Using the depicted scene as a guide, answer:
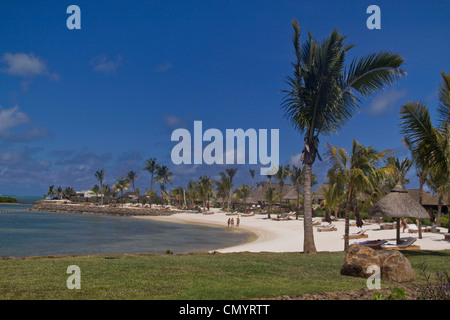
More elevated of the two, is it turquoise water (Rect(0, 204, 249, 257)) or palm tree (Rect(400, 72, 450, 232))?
palm tree (Rect(400, 72, 450, 232))

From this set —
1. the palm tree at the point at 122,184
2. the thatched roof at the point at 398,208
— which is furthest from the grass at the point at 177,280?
the palm tree at the point at 122,184

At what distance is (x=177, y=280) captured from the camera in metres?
7.84

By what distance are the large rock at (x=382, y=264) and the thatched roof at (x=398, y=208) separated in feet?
21.5

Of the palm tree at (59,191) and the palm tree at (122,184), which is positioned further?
the palm tree at (59,191)

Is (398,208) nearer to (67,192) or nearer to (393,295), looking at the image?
(393,295)

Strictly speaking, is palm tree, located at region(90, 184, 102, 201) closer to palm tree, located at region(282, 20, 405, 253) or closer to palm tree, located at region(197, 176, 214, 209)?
palm tree, located at region(197, 176, 214, 209)

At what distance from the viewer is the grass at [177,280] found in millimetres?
6400

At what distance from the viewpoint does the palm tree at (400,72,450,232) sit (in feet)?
45.9

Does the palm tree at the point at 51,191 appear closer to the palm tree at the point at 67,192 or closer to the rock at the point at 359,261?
the palm tree at the point at 67,192

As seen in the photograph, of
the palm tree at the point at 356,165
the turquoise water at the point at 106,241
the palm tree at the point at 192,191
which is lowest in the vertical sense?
the turquoise water at the point at 106,241

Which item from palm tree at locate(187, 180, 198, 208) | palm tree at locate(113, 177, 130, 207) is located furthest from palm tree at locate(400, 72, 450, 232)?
palm tree at locate(113, 177, 130, 207)

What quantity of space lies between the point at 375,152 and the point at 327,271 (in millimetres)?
9074
